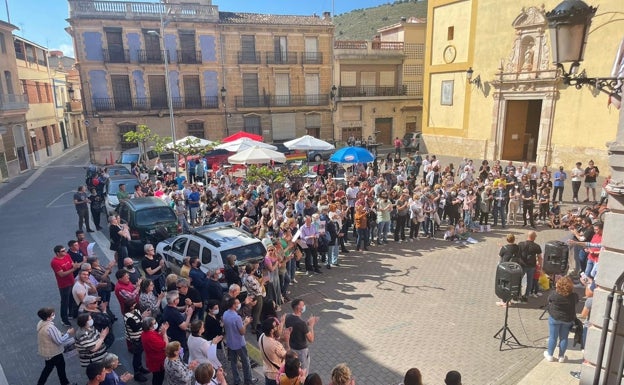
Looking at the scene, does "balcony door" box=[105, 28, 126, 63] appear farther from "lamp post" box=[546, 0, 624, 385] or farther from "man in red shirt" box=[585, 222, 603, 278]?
"lamp post" box=[546, 0, 624, 385]

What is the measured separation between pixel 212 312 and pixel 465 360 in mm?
4370

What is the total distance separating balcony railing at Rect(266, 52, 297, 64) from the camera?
113 feet

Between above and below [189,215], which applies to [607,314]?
above

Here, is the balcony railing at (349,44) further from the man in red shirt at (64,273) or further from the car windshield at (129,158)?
the man in red shirt at (64,273)

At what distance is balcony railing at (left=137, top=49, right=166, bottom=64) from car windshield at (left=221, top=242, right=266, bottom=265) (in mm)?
27581


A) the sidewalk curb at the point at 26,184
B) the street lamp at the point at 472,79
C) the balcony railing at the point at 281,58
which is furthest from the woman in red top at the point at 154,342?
the balcony railing at the point at 281,58

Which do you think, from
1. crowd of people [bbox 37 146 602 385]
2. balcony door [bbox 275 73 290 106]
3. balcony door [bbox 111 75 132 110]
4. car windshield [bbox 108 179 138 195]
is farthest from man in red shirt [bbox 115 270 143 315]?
balcony door [bbox 275 73 290 106]

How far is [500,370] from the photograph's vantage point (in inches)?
268

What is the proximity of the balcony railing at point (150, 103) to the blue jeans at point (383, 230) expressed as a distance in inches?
895

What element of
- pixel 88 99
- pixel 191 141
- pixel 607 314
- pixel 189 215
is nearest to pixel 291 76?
pixel 88 99

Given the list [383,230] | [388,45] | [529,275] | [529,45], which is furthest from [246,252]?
[388,45]

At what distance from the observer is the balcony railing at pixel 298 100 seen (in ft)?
115

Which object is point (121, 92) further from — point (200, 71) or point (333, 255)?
point (333, 255)

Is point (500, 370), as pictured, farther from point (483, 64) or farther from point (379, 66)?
point (379, 66)
